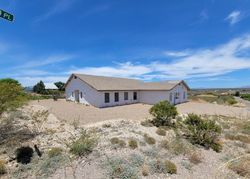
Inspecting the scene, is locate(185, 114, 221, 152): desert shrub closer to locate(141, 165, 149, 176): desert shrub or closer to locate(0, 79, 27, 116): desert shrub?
locate(141, 165, 149, 176): desert shrub

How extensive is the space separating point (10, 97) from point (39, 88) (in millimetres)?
42271

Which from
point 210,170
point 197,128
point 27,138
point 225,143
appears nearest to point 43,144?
point 27,138

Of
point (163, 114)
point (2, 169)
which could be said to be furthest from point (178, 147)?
point (2, 169)

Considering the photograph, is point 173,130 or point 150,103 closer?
point 173,130

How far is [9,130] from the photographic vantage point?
10.9 metres

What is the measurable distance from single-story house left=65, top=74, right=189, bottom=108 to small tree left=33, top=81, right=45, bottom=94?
21388 mm

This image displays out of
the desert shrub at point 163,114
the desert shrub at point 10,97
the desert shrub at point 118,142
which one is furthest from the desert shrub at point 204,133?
the desert shrub at point 10,97

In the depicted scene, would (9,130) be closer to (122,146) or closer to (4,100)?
(4,100)

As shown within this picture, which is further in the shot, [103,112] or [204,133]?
[103,112]

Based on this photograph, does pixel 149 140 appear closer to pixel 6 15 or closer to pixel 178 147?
pixel 178 147

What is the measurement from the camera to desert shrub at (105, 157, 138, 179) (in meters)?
6.75

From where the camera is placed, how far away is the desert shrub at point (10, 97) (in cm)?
899

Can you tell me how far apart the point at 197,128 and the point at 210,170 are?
3.83m

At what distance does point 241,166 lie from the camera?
774cm
